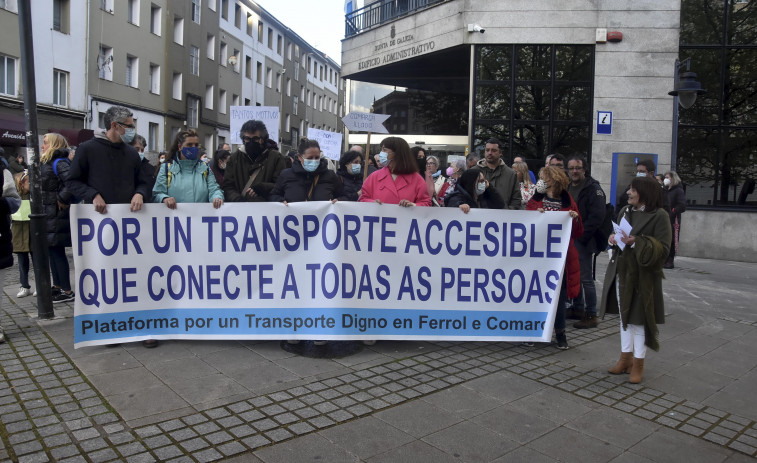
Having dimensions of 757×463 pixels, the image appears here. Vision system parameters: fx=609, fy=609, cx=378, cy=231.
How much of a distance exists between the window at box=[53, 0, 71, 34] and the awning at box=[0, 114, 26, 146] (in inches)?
202

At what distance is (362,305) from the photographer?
5.37 metres

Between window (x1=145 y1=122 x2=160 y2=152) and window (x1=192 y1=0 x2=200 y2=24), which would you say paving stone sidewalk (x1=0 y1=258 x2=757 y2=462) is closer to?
window (x1=145 y1=122 x2=160 y2=152)

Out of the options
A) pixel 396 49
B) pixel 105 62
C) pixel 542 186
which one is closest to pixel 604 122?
pixel 396 49

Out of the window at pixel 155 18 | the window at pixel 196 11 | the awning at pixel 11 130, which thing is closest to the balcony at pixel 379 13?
the awning at pixel 11 130

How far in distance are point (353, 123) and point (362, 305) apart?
14.9 feet

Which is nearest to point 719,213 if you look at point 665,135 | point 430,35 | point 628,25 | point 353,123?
point 665,135

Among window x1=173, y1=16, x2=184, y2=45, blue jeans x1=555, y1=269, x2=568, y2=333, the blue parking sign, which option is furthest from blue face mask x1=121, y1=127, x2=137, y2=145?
window x1=173, y1=16, x2=184, y2=45

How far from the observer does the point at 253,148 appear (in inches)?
251

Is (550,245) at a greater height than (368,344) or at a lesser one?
greater

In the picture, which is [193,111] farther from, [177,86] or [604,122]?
[604,122]

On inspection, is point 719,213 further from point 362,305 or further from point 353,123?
point 362,305

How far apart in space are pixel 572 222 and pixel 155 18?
34.4 m

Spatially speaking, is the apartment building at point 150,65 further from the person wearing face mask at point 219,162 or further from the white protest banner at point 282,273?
the white protest banner at point 282,273

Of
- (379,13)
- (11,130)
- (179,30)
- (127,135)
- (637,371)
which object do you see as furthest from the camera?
(179,30)
